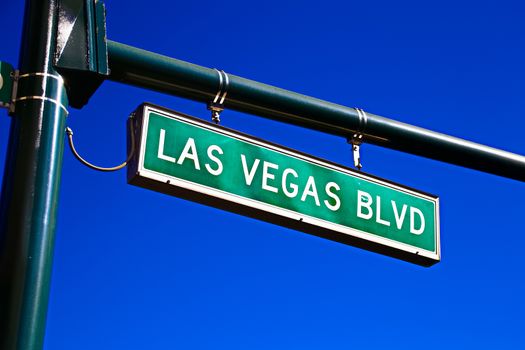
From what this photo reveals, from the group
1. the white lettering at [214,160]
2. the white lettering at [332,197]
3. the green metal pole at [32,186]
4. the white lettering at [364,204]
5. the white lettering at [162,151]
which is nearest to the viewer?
the green metal pole at [32,186]

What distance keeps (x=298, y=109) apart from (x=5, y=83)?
1.52 metres

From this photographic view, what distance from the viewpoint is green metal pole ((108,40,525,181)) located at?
418 centimetres

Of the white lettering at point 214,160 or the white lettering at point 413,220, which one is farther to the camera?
the white lettering at point 413,220

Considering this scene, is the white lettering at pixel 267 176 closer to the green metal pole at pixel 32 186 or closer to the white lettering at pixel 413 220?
the white lettering at pixel 413 220

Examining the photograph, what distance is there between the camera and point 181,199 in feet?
13.1

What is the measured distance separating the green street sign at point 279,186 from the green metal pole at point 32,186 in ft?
1.42

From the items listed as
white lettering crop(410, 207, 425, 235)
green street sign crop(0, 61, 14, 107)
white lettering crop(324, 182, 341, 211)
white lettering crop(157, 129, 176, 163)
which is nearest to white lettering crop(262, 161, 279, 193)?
white lettering crop(324, 182, 341, 211)

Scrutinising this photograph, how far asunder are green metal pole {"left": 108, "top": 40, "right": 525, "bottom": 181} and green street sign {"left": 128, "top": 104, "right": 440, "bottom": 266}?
0.24 metres

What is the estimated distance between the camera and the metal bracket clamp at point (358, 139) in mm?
4773

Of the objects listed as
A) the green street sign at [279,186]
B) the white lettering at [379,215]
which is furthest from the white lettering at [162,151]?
the white lettering at [379,215]

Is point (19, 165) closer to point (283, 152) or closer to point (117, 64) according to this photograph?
point (117, 64)

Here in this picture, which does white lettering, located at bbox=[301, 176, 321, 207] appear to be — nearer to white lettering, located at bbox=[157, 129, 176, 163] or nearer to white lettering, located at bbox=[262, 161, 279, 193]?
white lettering, located at bbox=[262, 161, 279, 193]

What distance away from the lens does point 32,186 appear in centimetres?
346

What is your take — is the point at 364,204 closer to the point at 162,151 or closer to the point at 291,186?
the point at 291,186
